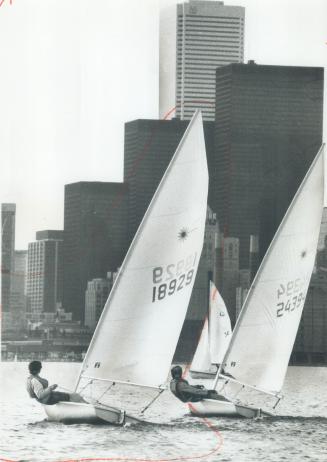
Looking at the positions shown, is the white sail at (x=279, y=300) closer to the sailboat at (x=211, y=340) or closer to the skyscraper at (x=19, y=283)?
the sailboat at (x=211, y=340)

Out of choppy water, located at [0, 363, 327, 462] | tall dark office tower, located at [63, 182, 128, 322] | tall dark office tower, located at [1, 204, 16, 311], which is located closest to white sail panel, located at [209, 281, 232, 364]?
choppy water, located at [0, 363, 327, 462]

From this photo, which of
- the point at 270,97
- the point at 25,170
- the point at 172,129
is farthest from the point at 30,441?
the point at 270,97

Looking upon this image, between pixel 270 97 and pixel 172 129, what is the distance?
0.59 m

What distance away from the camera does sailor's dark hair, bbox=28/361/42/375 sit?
6.66 m

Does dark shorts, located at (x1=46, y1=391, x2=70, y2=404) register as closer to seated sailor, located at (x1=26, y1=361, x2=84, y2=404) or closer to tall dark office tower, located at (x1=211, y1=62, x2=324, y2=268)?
seated sailor, located at (x1=26, y1=361, x2=84, y2=404)

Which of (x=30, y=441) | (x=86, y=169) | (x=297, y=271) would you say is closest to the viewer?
(x=30, y=441)

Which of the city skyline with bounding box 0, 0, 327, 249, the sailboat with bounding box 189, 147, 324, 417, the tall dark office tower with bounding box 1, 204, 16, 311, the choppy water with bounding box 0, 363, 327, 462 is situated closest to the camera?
the choppy water with bounding box 0, 363, 327, 462

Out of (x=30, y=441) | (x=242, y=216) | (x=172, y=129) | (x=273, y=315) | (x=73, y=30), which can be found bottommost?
(x=30, y=441)

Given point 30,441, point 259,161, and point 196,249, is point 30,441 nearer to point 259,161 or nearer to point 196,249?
point 196,249

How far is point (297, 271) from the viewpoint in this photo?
7.41 metres

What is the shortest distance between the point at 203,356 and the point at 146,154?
3.94 ft

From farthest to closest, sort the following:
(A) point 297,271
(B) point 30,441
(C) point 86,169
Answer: (A) point 297,271, (C) point 86,169, (B) point 30,441

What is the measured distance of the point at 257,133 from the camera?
7090 millimetres

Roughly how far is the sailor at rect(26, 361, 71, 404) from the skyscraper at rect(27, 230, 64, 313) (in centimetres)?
32
